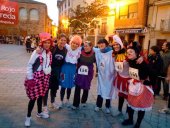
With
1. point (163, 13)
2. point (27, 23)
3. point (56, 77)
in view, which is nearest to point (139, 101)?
point (56, 77)

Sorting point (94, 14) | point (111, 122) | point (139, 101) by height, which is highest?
point (94, 14)

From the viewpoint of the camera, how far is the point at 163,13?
72.0 ft

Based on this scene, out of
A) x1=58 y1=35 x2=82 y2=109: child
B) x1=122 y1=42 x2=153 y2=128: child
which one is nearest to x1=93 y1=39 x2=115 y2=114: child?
x1=58 y1=35 x2=82 y2=109: child

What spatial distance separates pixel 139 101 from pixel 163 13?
18.6 metres

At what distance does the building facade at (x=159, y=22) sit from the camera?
21.4 meters

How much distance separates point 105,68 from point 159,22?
18.0m

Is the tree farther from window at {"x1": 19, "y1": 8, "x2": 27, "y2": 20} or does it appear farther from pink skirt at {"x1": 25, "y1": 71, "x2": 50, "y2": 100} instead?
window at {"x1": 19, "y1": 8, "x2": 27, "y2": 20}

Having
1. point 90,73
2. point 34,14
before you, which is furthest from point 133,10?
point 34,14

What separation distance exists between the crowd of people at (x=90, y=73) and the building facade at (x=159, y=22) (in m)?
16.5

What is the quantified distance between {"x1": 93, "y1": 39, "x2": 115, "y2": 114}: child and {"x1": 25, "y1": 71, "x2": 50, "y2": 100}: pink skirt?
143cm

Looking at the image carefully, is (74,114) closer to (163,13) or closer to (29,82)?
(29,82)

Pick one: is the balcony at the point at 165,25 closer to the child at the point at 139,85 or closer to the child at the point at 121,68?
the child at the point at 121,68

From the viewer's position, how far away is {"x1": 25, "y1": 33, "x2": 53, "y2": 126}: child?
16.1 ft

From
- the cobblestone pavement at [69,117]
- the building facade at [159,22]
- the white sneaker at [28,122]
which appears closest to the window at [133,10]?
the building facade at [159,22]
